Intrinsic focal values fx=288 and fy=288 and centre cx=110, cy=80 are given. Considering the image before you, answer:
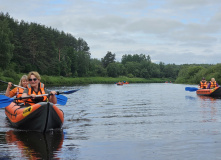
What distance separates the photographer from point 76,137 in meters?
7.52

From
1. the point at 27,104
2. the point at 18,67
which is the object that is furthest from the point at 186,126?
the point at 18,67

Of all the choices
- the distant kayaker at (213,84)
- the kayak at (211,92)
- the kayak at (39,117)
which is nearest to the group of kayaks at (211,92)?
the kayak at (211,92)

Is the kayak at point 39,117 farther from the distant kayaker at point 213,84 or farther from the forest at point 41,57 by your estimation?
the forest at point 41,57

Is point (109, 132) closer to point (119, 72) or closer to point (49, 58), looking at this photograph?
point (49, 58)

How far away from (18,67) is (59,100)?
142 ft

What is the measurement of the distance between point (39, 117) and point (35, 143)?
1.17 meters

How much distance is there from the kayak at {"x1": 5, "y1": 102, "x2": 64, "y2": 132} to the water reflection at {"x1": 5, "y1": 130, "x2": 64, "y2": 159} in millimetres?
219

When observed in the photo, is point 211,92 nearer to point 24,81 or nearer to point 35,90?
point 24,81

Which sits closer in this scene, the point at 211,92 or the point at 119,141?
the point at 119,141

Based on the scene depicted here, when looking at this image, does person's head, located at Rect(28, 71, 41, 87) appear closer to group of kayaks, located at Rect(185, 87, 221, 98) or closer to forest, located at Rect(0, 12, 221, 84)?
group of kayaks, located at Rect(185, 87, 221, 98)

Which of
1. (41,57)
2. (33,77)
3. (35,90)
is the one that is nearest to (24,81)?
(35,90)

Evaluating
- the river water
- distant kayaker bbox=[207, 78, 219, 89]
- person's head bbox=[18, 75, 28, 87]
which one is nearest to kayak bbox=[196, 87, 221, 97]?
distant kayaker bbox=[207, 78, 219, 89]

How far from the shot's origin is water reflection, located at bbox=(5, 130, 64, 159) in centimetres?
580

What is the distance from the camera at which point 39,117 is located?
7.88 meters
